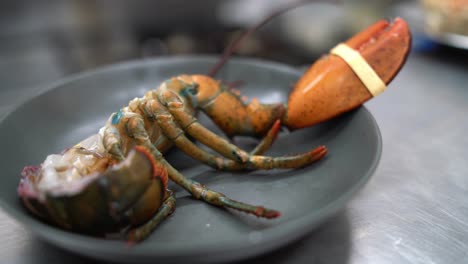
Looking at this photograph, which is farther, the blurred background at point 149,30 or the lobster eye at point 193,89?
the blurred background at point 149,30

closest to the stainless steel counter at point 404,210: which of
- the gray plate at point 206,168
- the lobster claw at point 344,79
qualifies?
the gray plate at point 206,168

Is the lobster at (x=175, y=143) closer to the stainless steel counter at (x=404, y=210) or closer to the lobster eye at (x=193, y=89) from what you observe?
the lobster eye at (x=193, y=89)

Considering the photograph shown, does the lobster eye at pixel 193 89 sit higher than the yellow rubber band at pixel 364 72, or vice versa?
→ the lobster eye at pixel 193 89

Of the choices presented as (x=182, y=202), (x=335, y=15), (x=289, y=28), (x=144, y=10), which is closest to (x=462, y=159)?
(x=182, y=202)

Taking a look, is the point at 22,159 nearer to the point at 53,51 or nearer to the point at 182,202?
the point at 182,202

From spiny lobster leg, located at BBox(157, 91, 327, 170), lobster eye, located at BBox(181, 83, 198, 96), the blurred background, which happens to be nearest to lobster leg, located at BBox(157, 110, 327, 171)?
spiny lobster leg, located at BBox(157, 91, 327, 170)
